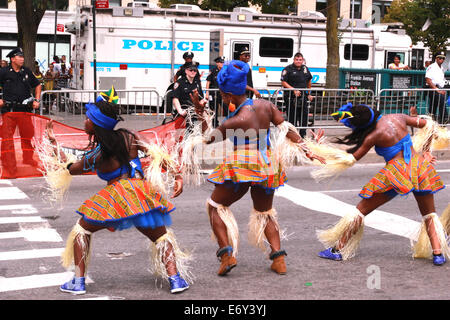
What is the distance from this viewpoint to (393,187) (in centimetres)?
604

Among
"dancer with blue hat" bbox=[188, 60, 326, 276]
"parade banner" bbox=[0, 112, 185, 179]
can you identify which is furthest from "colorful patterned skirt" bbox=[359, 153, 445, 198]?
"parade banner" bbox=[0, 112, 185, 179]

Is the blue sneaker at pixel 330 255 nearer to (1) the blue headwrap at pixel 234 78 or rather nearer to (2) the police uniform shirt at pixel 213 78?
(1) the blue headwrap at pixel 234 78

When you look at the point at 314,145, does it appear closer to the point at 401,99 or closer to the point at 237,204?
the point at 237,204

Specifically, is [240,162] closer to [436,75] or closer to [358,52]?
[436,75]

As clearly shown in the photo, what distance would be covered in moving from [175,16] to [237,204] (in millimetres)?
13206

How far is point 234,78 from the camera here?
18.2 ft

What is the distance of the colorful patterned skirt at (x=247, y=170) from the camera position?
554 cm

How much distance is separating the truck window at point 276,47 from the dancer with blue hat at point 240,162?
16.5m

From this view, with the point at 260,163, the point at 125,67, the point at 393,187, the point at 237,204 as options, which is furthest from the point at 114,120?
the point at 125,67

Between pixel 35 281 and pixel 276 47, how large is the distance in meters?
17.6

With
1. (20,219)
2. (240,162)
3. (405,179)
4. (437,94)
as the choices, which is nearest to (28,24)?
(437,94)

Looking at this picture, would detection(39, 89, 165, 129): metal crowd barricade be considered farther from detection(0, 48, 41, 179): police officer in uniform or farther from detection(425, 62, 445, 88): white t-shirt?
detection(425, 62, 445, 88): white t-shirt

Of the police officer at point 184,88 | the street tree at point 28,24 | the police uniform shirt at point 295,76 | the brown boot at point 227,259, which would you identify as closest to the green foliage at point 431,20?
the street tree at point 28,24

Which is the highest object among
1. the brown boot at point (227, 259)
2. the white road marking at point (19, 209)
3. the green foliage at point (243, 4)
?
the green foliage at point (243, 4)
